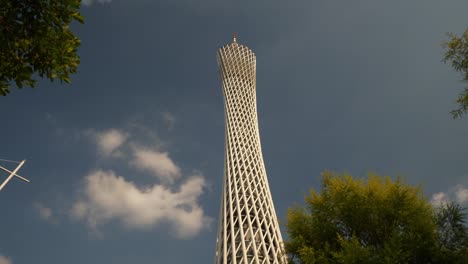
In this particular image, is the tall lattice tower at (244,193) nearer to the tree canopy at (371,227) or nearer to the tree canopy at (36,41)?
the tree canopy at (371,227)

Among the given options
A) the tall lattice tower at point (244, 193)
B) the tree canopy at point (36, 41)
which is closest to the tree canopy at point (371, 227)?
the tree canopy at point (36, 41)

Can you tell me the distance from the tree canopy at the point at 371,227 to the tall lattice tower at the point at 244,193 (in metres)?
9.26

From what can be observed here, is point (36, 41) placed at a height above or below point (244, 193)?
below

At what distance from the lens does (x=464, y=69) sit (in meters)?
7.41

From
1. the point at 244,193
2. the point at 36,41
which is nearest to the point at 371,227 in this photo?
the point at 36,41

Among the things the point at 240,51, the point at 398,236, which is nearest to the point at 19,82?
the point at 398,236

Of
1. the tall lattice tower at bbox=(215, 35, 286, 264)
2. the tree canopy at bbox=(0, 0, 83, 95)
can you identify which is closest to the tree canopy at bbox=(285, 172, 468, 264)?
the tree canopy at bbox=(0, 0, 83, 95)

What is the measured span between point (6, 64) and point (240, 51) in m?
27.2

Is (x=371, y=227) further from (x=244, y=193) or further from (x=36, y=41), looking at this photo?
(x=244, y=193)

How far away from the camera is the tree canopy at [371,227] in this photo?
24.5 ft

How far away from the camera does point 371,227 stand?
8938 millimetres

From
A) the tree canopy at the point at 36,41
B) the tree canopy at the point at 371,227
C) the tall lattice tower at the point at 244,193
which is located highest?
the tall lattice tower at the point at 244,193

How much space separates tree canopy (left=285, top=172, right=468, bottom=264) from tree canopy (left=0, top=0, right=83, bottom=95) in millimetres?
6844

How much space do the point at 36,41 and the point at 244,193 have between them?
17.4 meters
